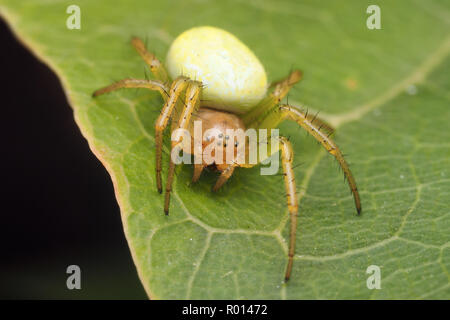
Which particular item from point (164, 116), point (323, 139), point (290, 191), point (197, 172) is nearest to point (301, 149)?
point (323, 139)

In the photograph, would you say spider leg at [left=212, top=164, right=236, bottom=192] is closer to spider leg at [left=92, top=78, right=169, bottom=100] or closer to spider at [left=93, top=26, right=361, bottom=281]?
spider at [left=93, top=26, right=361, bottom=281]

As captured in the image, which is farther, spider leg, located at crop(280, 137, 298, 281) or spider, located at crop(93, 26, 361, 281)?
spider, located at crop(93, 26, 361, 281)

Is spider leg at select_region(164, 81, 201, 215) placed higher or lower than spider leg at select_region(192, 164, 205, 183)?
higher

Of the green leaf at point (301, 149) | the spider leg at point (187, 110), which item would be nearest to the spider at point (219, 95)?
the spider leg at point (187, 110)

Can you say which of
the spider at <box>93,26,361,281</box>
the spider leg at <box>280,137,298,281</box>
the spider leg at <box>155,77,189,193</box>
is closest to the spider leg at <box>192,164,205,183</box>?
the spider at <box>93,26,361,281</box>

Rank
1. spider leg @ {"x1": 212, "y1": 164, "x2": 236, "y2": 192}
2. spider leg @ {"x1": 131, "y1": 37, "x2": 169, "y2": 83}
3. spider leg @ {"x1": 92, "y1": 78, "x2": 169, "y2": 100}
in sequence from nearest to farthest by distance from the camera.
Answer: spider leg @ {"x1": 212, "y1": 164, "x2": 236, "y2": 192}
spider leg @ {"x1": 92, "y1": 78, "x2": 169, "y2": 100}
spider leg @ {"x1": 131, "y1": 37, "x2": 169, "y2": 83}

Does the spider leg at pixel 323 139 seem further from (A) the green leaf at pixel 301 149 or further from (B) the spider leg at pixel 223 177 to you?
(B) the spider leg at pixel 223 177

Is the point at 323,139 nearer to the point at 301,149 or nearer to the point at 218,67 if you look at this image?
the point at 301,149
